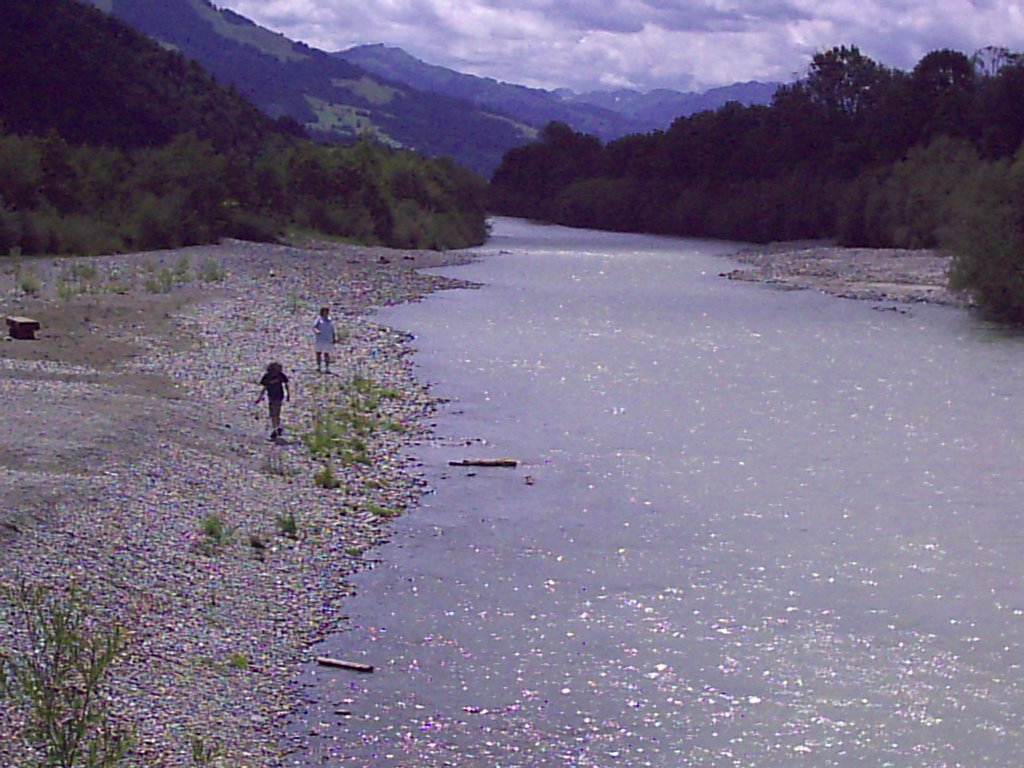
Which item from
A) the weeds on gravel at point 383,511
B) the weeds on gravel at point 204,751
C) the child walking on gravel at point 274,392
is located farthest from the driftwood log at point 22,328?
the weeds on gravel at point 204,751

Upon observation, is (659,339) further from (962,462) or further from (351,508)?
(351,508)

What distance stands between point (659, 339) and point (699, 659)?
78.9 ft

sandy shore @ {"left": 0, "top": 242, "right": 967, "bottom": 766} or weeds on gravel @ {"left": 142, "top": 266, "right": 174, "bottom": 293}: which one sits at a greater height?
weeds on gravel @ {"left": 142, "top": 266, "right": 174, "bottom": 293}

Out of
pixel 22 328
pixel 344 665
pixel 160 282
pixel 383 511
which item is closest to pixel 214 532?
pixel 383 511

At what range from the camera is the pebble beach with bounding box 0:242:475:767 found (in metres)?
10.7

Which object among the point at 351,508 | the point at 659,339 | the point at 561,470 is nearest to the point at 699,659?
the point at 351,508

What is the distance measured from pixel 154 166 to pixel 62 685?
53295 millimetres

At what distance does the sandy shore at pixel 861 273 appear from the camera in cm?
4825

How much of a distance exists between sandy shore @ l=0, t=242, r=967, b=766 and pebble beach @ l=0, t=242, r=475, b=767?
0.09 feet

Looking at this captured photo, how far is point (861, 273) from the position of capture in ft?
186

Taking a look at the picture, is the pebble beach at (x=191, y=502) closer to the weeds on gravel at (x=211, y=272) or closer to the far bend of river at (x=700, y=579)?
the far bend of river at (x=700, y=579)

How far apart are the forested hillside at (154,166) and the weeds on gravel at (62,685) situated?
3766 centimetres

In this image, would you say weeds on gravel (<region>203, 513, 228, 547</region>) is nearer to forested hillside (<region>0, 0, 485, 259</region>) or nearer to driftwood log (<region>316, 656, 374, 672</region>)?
driftwood log (<region>316, 656, 374, 672</region>)

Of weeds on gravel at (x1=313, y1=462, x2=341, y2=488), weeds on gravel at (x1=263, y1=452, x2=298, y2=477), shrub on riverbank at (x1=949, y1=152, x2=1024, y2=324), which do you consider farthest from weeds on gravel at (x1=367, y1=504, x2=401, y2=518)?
shrub on riverbank at (x1=949, y1=152, x2=1024, y2=324)
